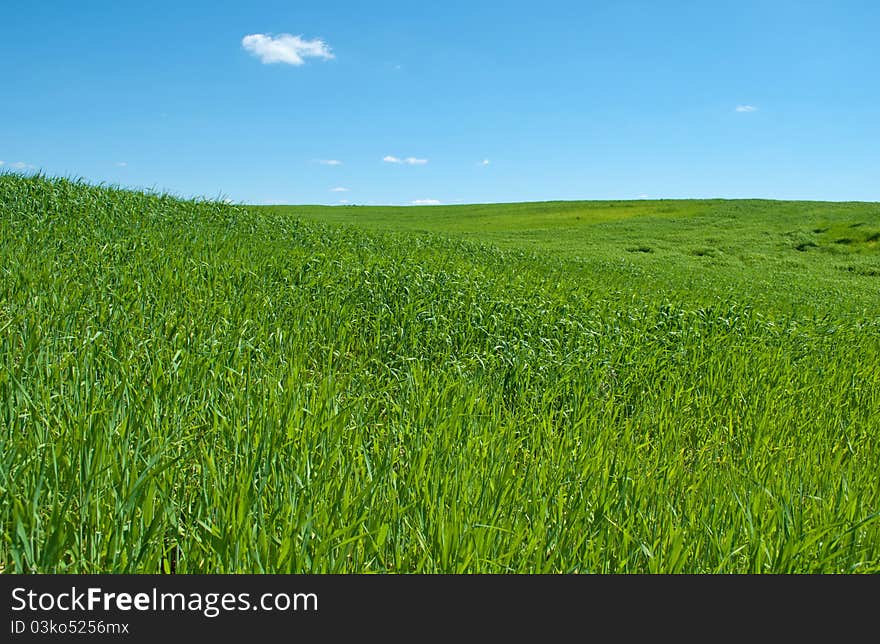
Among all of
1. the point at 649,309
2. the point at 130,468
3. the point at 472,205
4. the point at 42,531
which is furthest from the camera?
the point at 472,205

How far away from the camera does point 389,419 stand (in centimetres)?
402

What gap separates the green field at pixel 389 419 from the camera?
7.73 feet

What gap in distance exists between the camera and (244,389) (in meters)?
3.61

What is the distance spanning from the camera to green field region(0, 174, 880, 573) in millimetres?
2357

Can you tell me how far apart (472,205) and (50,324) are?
76.0m

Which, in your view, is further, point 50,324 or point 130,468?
point 50,324

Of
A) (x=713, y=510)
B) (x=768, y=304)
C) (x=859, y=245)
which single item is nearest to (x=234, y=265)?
(x=713, y=510)

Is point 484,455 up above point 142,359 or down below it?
below

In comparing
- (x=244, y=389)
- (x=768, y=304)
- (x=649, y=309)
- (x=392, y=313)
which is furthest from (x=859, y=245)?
(x=244, y=389)

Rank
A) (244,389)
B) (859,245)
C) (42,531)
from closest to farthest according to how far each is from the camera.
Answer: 1. (42,531)
2. (244,389)
3. (859,245)

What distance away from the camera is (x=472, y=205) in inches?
3083

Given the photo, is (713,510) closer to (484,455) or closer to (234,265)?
(484,455)

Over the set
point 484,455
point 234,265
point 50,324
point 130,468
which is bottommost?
point 484,455

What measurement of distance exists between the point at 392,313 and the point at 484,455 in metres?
3.41
